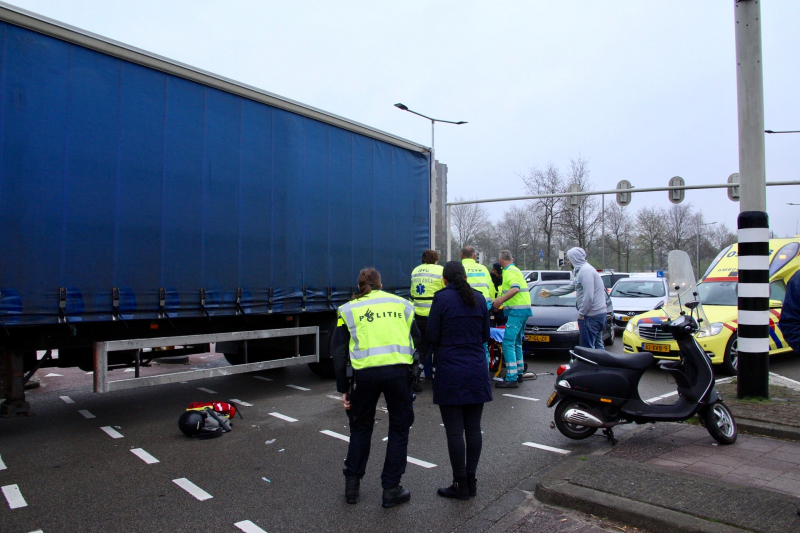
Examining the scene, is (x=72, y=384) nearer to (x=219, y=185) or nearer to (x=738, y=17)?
(x=219, y=185)

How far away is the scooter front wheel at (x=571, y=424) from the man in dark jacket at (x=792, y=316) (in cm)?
185

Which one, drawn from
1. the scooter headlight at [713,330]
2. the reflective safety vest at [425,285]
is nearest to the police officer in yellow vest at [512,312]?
the reflective safety vest at [425,285]

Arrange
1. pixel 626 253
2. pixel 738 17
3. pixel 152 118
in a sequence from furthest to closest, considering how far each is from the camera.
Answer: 1. pixel 626 253
2. pixel 738 17
3. pixel 152 118

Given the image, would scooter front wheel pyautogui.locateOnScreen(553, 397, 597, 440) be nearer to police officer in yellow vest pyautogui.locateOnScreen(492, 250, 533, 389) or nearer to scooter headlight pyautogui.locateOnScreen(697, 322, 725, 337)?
police officer in yellow vest pyautogui.locateOnScreen(492, 250, 533, 389)

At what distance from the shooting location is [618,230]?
41281 mm

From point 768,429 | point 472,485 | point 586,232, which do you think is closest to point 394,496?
point 472,485

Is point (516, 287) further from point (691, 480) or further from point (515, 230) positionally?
point (515, 230)

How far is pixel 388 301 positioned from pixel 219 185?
353cm

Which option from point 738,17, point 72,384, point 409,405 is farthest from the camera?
point 72,384

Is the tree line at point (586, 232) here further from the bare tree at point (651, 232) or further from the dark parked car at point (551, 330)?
the dark parked car at point (551, 330)

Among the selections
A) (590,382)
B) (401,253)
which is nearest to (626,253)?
(401,253)

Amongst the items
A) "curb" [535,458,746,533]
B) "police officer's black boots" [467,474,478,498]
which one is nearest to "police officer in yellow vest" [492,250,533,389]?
"curb" [535,458,746,533]

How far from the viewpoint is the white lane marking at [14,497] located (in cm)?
414

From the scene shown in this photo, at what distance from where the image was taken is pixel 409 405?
418 centimetres
